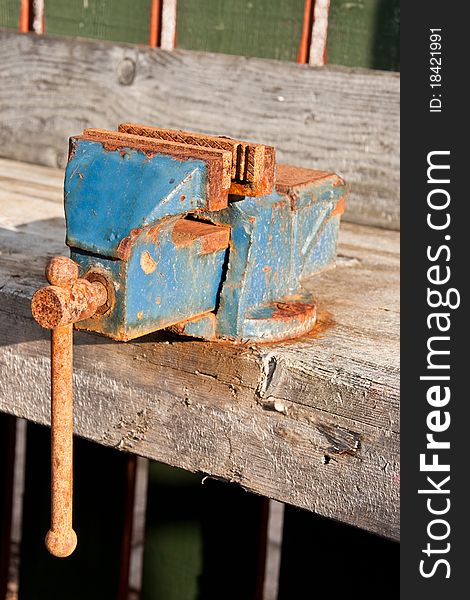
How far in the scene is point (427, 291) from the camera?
1.52 meters

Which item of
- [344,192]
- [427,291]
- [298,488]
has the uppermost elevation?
[344,192]

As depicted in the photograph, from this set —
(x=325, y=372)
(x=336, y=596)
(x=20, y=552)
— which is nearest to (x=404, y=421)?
(x=325, y=372)

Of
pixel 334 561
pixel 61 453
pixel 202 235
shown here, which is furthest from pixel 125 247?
pixel 334 561

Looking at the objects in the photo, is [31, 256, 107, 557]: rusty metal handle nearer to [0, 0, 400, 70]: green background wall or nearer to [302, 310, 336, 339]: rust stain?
[302, 310, 336, 339]: rust stain

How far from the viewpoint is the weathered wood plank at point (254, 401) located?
128 cm

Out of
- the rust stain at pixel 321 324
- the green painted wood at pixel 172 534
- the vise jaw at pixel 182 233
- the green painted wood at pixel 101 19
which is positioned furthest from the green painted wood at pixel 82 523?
the vise jaw at pixel 182 233

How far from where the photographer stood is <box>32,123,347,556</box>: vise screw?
3.87ft

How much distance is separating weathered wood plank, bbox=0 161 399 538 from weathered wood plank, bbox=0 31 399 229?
631mm

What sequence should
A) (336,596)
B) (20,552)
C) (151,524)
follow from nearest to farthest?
(336,596) → (151,524) → (20,552)

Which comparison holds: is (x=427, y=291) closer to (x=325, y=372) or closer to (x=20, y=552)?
→ (x=325, y=372)

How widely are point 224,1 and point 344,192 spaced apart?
805 millimetres

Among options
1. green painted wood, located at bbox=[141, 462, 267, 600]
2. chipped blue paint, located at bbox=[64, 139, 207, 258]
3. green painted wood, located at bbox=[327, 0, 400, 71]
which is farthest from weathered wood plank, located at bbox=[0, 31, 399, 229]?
chipped blue paint, located at bbox=[64, 139, 207, 258]

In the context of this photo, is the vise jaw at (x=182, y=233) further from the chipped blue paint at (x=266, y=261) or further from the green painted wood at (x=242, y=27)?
the green painted wood at (x=242, y=27)

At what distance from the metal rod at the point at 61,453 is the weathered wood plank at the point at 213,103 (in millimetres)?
1144
